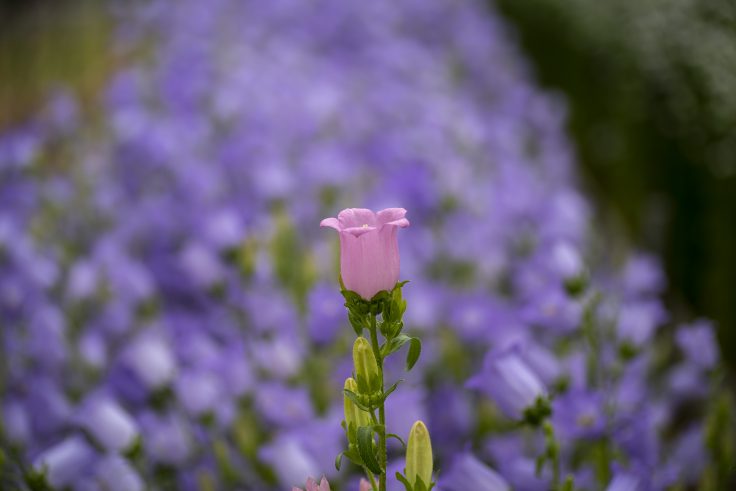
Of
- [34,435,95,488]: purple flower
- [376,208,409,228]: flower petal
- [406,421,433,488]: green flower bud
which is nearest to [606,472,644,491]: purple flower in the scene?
[406,421,433,488]: green flower bud

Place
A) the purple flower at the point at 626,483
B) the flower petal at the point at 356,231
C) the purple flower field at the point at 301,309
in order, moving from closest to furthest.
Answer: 1. the flower petal at the point at 356,231
2. the purple flower at the point at 626,483
3. the purple flower field at the point at 301,309

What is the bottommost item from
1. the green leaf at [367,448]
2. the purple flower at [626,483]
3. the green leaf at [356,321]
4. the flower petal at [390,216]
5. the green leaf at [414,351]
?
the green leaf at [367,448]

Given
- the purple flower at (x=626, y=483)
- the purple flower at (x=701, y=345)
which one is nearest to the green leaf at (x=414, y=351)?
the purple flower at (x=626, y=483)

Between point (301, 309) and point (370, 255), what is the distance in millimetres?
1407

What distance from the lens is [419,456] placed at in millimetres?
1074

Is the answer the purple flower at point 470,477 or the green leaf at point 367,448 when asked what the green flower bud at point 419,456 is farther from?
the purple flower at point 470,477

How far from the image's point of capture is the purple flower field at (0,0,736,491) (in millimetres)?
1658

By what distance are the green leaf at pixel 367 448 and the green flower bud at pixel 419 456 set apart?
59 mm

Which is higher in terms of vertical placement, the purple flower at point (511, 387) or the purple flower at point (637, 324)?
the purple flower at point (637, 324)

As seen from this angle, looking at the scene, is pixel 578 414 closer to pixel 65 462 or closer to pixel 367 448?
pixel 367 448

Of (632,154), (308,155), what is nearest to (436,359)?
(308,155)

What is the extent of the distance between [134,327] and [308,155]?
121 centimetres

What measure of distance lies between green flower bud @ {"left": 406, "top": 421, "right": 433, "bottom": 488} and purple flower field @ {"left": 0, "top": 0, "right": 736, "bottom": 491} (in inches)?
11.0

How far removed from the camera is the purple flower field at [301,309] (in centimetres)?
166
